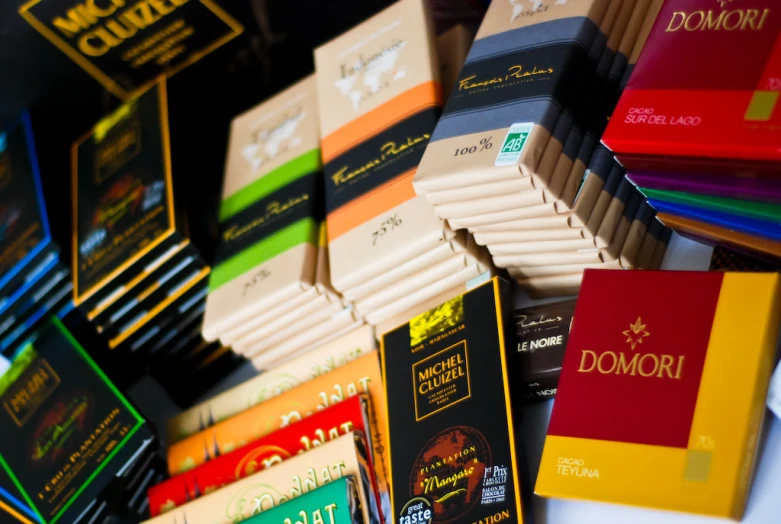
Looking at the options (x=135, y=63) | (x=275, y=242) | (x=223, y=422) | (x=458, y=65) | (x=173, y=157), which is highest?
(x=135, y=63)

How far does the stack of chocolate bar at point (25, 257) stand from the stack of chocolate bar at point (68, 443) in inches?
2.5

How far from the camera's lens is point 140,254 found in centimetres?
158

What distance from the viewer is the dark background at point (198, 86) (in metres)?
1.71

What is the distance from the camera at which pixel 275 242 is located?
4.96ft

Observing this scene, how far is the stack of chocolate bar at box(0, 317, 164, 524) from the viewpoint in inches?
61.4

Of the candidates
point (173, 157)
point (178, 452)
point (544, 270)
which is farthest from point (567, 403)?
point (173, 157)

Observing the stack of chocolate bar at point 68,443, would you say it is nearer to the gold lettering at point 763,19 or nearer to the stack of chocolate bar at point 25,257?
the stack of chocolate bar at point 25,257

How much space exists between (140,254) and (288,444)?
0.50 meters

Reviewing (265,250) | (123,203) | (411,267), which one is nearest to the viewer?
(411,267)

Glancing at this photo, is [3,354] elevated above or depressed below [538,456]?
above

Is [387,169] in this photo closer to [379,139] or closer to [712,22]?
[379,139]

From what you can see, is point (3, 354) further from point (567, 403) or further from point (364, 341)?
point (567, 403)

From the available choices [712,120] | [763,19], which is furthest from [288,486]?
[763,19]

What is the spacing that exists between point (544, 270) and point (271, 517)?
1.95 feet
